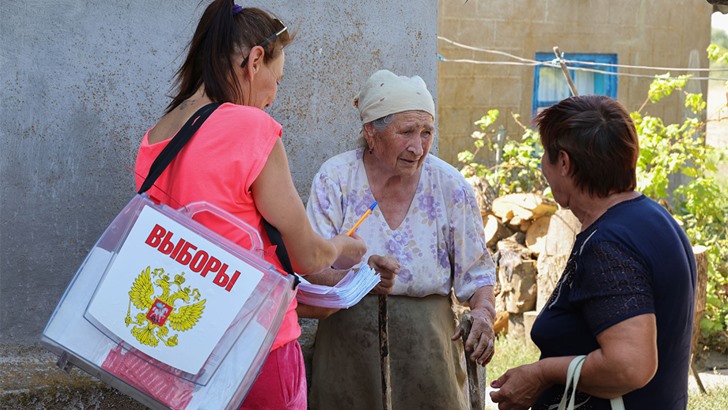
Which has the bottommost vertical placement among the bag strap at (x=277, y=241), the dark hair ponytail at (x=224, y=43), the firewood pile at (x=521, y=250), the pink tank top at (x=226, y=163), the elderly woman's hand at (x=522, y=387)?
the firewood pile at (x=521, y=250)

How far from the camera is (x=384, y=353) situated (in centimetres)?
296

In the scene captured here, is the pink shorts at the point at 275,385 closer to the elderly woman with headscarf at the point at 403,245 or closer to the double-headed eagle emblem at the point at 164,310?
the double-headed eagle emblem at the point at 164,310

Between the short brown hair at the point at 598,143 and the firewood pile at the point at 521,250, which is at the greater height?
the short brown hair at the point at 598,143

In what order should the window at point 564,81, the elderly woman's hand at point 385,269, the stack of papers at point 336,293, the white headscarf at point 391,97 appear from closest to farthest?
the stack of papers at point 336,293, the elderly woman's hand at point 385,269, the white headscarf at point 391,97, the window at point 564,81

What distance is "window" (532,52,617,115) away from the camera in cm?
1158

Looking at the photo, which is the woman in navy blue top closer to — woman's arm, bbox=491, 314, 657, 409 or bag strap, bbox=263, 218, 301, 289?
woman's arm, bbox=491, 314, 657, 409

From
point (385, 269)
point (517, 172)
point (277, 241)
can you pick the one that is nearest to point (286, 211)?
point (277, 241)

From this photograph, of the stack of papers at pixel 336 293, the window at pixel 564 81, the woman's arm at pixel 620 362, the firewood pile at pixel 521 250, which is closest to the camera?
the woman's arm at pixel 620 362

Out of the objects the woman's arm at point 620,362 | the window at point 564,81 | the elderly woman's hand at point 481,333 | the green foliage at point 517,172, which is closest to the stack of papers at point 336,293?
the elderly woman's hand at point 481,333

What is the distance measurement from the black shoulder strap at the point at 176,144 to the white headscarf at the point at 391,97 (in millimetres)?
959

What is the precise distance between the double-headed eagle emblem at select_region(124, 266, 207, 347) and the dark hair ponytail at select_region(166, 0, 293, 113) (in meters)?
0.49

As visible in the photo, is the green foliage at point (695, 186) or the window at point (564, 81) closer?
the green foliage at point (695, 186)

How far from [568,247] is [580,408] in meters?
5.04

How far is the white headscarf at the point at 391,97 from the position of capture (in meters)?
Answer: 3.03
